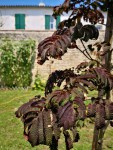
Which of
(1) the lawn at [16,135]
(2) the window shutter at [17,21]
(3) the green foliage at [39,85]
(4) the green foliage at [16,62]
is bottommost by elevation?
(1) the lawn at [16,135]

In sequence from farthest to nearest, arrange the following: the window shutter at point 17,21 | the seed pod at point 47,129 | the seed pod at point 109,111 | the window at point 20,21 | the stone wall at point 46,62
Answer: the window at point 20,21, the window shutter at point 17,21, the stone wall at point 46,62, the seed pod at point 109,111, the seed pod at point 47,129

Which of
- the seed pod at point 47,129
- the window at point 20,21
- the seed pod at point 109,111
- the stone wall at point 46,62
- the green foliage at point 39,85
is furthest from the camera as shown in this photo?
the window at point 20,21

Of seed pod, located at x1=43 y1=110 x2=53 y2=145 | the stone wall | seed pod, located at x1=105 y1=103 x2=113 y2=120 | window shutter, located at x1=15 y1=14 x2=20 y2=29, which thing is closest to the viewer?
seed pod, located at x1=43 y1=110 x2=53 y2=145

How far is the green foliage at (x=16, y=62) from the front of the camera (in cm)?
927

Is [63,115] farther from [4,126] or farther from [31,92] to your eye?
[31,92]

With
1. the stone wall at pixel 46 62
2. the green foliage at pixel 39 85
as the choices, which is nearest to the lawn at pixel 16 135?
the green foliage at pixel 39 85

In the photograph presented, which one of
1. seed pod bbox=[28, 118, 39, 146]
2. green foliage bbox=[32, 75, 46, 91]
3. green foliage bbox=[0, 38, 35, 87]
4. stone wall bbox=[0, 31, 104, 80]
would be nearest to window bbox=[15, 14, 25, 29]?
stone wall bbox=[0, 31, 104, 80]

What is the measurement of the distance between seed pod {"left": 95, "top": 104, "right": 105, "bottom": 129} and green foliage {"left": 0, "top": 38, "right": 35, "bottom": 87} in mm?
7903

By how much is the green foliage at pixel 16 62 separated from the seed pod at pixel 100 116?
790 centimetres

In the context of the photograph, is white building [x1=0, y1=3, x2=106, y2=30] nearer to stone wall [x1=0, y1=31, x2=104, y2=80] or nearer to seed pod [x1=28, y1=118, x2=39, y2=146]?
stone wall [x1=0, y1=31, x2=104, y2=80]

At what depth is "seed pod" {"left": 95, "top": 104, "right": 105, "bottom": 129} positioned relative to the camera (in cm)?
141

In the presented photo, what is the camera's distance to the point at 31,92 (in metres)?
8.75

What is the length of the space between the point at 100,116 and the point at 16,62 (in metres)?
8.15

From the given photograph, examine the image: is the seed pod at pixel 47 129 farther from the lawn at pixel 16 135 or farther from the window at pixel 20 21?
the window at pixel 20 21
